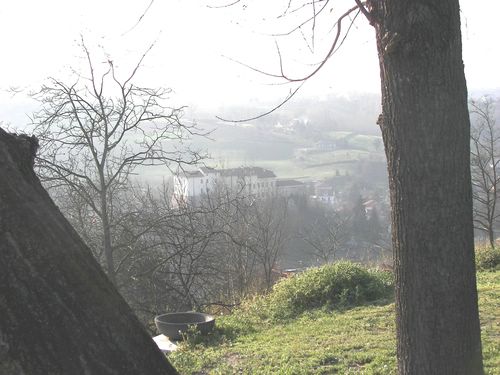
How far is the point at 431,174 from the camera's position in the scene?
2400mm

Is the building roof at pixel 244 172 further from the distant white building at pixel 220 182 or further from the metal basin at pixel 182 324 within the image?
the metal basin at pixel 182 324

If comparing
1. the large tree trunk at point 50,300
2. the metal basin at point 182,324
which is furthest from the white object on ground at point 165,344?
the large tree trunk at point 50,300

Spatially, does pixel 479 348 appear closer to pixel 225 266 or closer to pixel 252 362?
pixel 252 362

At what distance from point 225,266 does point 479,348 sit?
15.2 metres

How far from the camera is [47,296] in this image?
1.37 metres

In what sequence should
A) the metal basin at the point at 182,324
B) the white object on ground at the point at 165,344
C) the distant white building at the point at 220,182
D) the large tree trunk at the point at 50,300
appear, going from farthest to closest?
the distant white building at the point at 220,182 < the metal basin at the point at 182,324 < the white object on ground at the point at 165,344 < the large tree trunk at the point at 50,300

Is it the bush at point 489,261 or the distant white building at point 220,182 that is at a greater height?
the distant white building at point 220,182

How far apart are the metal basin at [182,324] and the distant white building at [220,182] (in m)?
6.25

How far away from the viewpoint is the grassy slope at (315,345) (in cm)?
498

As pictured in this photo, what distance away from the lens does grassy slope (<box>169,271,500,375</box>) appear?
4.98 m

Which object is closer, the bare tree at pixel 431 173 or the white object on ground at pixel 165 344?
the bare tree at pixel 431 173

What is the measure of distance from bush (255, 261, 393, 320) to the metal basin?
50.8 inches

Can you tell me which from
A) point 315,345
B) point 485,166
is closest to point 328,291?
point 315,345

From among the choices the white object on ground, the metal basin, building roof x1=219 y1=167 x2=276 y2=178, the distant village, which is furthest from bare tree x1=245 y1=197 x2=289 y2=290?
the white object on ground
